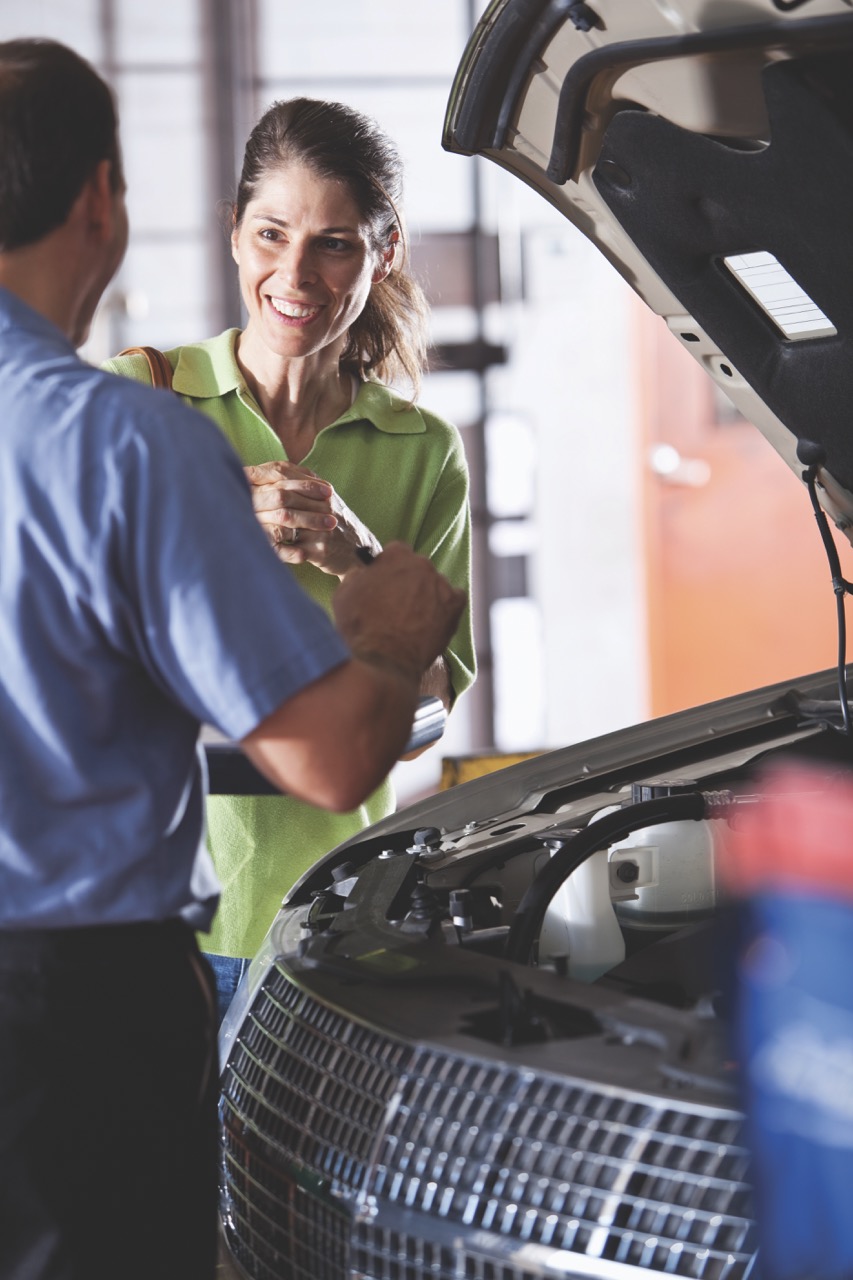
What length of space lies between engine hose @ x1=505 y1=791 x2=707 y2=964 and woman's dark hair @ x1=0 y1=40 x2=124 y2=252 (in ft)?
2.42

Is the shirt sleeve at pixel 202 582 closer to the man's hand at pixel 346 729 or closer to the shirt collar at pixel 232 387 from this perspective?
the man's hand at pixel 346 729

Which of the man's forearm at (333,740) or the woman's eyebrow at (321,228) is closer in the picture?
the man's forearm at (333,740)

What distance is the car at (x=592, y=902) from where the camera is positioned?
3.23ft

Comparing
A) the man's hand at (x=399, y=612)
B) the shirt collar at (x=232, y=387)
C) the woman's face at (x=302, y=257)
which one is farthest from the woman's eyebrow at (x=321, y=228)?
the man's hand at (x=399, y=612)

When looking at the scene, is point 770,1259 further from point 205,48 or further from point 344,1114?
point 205,48

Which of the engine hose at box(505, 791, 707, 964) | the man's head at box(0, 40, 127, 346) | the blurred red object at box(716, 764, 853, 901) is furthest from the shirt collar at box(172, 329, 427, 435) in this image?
the blurred red object at box(716, 764, 853, 901)

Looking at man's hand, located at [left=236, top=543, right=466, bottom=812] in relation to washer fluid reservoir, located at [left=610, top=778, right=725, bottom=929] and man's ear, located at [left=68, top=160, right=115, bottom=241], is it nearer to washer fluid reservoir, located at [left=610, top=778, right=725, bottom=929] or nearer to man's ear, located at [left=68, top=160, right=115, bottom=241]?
man's ear, located at [left=68, top=160, right=115, bottom=241]

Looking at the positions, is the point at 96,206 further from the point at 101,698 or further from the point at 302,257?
the point at 302,257

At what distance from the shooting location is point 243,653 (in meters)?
0.93

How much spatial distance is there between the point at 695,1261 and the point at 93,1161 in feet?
1.37

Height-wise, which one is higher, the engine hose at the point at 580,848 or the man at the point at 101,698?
the man at the point at 101,698

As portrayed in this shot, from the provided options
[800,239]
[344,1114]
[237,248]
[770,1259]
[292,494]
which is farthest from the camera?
[237,248]

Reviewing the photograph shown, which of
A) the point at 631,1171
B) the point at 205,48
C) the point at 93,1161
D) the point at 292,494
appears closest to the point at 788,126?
the point at 292,494

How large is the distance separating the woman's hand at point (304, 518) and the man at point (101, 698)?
24.6 inches
